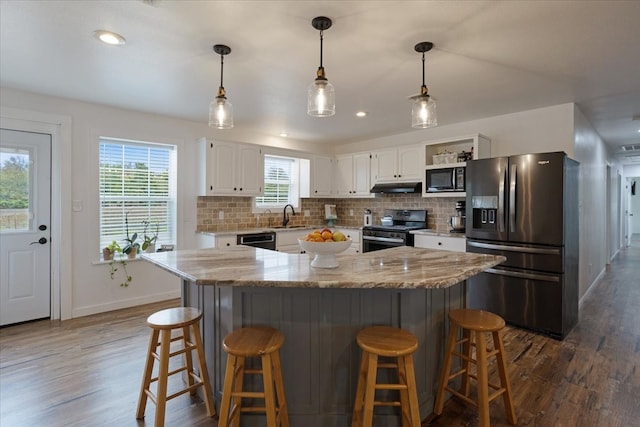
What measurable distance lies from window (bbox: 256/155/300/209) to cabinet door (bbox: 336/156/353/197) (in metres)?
0.73

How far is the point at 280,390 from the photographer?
5.84ft

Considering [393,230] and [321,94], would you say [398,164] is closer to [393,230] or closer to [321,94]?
[393,230]

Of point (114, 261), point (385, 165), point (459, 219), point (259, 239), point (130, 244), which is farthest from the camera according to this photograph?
point (385, 165)

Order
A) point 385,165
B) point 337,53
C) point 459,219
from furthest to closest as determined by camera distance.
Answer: point 385,165 < point 459,219 < point 337,53

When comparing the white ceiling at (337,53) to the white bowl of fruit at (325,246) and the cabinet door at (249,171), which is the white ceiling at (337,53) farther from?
the white bowl of fruit at (325,246)

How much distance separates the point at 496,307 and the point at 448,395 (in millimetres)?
1698

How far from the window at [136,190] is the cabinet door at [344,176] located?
2.75m

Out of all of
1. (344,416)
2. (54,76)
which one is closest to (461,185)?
(344,416)

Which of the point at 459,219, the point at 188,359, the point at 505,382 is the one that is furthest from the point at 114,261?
the point at 459,219

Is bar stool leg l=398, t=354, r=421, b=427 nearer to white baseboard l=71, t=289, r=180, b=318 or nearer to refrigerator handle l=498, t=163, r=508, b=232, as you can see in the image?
refrigerator handle l=498, t=163, r=508, b=232

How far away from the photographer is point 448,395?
2.25m

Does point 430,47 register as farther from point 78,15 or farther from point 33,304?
point 33,304

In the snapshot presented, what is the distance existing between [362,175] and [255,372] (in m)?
4.25

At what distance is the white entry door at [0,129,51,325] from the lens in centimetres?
342
